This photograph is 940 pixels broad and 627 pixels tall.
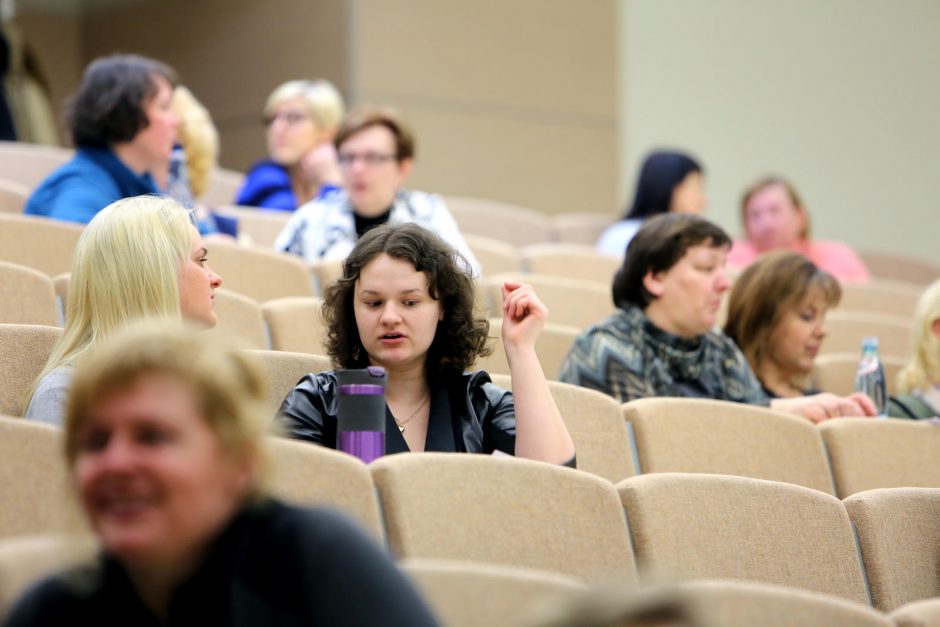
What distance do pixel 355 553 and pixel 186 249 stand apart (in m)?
1.00

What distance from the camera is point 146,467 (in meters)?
1.17

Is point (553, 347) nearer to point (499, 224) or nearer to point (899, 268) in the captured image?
point (499, 224)

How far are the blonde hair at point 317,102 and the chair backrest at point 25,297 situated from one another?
7.76 ft

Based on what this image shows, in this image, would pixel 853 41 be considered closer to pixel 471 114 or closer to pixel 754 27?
pixel 754 27

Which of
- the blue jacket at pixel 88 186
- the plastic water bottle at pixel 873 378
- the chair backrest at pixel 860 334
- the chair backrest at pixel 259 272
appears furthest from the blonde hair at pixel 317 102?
the plastic water bottle at pixel 873 378

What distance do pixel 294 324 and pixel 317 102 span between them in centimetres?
213

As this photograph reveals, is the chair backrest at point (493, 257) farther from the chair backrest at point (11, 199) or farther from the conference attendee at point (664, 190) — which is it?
the chair backrest at point (11, 199)

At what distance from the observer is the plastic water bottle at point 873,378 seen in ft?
10.6

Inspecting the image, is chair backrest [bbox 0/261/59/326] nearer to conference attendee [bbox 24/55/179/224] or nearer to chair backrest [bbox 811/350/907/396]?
conference attendee [bbox 24/55/179/224]

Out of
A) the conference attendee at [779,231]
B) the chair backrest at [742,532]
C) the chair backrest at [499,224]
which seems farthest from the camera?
the chair backrest at [499,224]

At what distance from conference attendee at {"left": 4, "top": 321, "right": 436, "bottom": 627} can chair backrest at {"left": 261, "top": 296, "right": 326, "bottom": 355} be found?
148cm

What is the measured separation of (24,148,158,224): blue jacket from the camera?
11.0 ft

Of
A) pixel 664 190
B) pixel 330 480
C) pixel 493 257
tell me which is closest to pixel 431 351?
pixel 330 480

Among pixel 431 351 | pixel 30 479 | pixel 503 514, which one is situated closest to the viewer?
pixel 30 479
